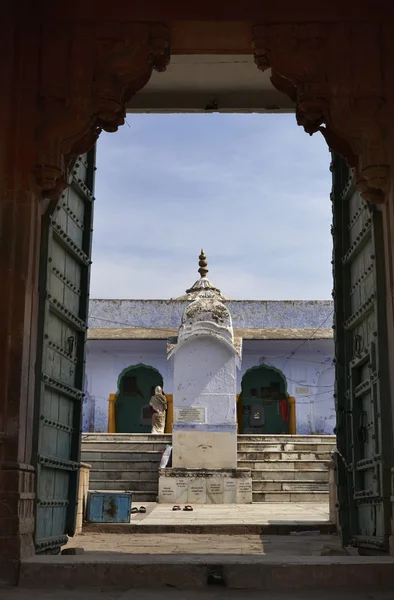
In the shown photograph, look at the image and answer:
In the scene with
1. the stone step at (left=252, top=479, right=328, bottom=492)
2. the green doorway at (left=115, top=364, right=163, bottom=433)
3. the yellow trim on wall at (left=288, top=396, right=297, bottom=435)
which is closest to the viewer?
the stone step at (left=252, top=479, right=328, bottom=492)

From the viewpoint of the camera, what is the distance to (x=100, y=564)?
432cm

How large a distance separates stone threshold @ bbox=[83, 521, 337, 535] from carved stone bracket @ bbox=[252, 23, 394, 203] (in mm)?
5204

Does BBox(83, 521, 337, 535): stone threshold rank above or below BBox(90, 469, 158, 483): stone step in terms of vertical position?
below

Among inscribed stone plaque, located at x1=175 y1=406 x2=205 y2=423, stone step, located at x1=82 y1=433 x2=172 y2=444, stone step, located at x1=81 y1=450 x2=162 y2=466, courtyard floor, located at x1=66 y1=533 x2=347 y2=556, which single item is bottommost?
courtyard floor, located at x1=66 y1=533 x2=347 y2=556

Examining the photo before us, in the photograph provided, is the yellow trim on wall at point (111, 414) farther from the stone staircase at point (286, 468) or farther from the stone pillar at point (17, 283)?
the stone pillar at point (17, 283)

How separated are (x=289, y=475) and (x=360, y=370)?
8.76m

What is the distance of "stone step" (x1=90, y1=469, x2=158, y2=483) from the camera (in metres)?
14.8

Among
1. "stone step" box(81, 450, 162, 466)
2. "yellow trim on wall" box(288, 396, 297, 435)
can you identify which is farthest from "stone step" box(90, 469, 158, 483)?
"yellow trim on wall" box(288, 396, 297, 435)

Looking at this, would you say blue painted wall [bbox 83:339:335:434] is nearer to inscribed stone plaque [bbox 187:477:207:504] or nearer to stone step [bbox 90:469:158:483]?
stone step [bbox 90:469:158:483]

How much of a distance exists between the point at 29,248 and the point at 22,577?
2.03 meters

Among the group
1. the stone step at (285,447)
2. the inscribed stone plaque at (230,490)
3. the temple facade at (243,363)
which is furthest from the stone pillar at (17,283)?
the temple facade at (243,363)

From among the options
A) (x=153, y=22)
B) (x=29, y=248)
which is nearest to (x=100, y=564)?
(x=29, y=248)

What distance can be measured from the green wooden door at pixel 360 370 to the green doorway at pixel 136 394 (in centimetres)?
1858

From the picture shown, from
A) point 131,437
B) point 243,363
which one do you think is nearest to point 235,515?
point 131,437
